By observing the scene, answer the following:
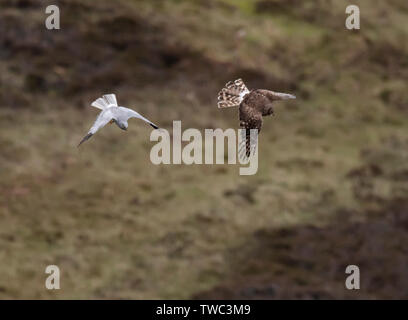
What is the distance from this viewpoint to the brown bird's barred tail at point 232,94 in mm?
8090

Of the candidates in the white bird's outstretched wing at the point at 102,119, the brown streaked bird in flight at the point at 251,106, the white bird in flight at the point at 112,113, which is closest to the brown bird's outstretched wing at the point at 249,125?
the brown streaked bird in flight at the point at 251,106

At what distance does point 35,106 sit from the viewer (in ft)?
149

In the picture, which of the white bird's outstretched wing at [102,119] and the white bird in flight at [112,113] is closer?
the white bird's outstretched wing at [102,119]

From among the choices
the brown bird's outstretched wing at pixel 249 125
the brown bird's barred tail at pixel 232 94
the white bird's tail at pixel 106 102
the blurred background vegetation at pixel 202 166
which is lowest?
the brown bird's outstretched wing at pixel 249 125

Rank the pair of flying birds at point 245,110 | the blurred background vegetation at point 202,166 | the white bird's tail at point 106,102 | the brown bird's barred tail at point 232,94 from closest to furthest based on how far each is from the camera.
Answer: the pair of flying birds at point 245,110, the white bird's tail at point 106,102, the brown bird's barred tail at point 232,94, the blurred background vegetation at point 202,166

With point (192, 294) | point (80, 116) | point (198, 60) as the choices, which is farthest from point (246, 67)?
point (192, 294)

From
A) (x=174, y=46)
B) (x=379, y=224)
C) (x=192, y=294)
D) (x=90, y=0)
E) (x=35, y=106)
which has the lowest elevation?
(x=192, y=294)

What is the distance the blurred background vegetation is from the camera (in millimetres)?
35062

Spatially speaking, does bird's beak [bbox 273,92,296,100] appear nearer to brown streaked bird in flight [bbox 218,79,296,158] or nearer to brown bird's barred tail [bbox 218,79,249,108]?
brown streaked bird in flight [bbox 218,79,296,158]

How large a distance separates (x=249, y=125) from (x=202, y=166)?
113 feet

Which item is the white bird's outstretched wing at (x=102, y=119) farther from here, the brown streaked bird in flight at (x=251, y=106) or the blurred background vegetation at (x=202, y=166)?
the blurred background vegetation at (x=202, y=166)

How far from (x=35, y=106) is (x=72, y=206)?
29.7 ft

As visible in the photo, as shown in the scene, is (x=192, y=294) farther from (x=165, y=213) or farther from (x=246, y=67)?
(x=246, y=67)

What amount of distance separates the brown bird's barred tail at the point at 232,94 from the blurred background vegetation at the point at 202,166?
2470cm
